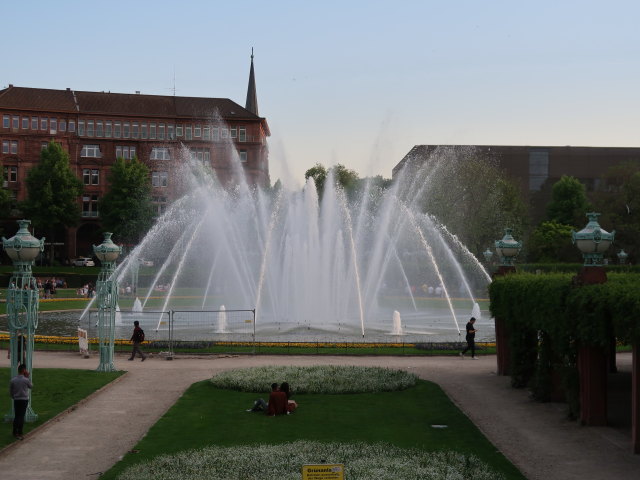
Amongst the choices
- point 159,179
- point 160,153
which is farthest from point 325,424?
point 160,153

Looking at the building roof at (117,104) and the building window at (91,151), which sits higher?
the building roof at (117,104)

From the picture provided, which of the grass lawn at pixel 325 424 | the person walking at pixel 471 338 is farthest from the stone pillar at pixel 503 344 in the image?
the grass lawn at pixel 325 424

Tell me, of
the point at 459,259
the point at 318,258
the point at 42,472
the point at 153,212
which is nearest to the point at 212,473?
the point at 42,472

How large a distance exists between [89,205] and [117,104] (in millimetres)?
14357

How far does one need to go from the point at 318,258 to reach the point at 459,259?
4693 cm

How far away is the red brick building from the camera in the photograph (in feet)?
377

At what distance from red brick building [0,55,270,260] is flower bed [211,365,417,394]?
86781 mm

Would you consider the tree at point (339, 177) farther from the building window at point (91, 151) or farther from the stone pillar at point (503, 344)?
the stone pillar at point (503, 344)

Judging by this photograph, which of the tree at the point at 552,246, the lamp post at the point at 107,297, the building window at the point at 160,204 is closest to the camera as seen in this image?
the lamp post at the point at 107,297

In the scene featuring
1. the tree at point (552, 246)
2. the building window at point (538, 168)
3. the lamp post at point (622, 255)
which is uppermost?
the building window at point (538, 168)

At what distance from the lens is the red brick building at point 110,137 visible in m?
115

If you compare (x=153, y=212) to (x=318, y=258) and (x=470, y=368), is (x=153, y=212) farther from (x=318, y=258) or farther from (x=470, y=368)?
(x=470, y=368)

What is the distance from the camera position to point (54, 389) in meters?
25.8

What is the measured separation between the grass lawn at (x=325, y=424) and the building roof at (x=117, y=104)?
324ft
